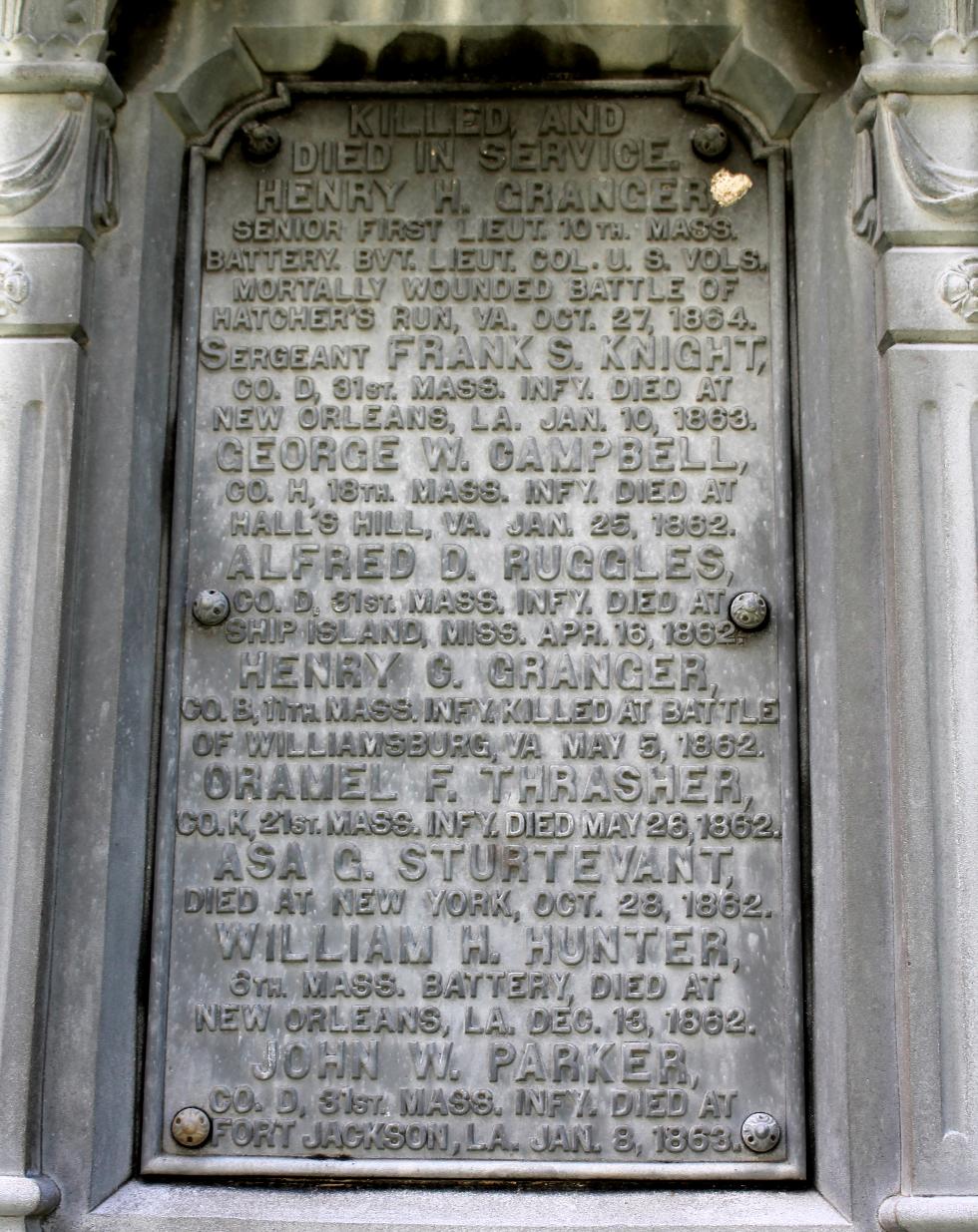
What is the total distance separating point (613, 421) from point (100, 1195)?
Result: 2790 mm

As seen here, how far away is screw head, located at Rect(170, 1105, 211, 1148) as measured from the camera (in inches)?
189

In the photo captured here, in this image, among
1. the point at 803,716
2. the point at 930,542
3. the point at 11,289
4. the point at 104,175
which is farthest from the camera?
the point at 104,175

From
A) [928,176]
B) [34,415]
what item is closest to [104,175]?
[34,415]

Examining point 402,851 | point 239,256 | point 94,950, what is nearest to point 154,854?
point 94,950

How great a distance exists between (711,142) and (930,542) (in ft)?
5.35

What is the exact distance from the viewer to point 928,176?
487 centimetres

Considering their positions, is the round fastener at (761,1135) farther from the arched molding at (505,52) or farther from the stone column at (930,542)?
the arched molding at (505,52)

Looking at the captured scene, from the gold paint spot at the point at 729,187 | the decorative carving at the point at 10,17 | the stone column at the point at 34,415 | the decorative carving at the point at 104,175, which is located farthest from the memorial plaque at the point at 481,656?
the decorative carving at the point at 10,17

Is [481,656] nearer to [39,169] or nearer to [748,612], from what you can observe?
[748,612]

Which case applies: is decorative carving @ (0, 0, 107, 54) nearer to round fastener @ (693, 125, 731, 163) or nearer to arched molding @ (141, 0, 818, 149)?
arched molding @ (141, 0, 818, 149)

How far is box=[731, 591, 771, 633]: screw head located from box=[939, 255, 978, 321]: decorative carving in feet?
3.41

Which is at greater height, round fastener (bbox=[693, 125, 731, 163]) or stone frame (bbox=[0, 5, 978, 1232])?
round fastener (bbox=[693, 125, 731, 163])

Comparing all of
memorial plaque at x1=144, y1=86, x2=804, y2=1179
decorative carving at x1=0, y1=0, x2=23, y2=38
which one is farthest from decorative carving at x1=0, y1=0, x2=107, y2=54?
memorial plaque at x1=144, y1=86, x2=804, y2=1179

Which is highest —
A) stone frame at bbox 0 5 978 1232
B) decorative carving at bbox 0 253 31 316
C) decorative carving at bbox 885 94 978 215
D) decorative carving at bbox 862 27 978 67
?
decorative carving at bbox 862 27 978 67
